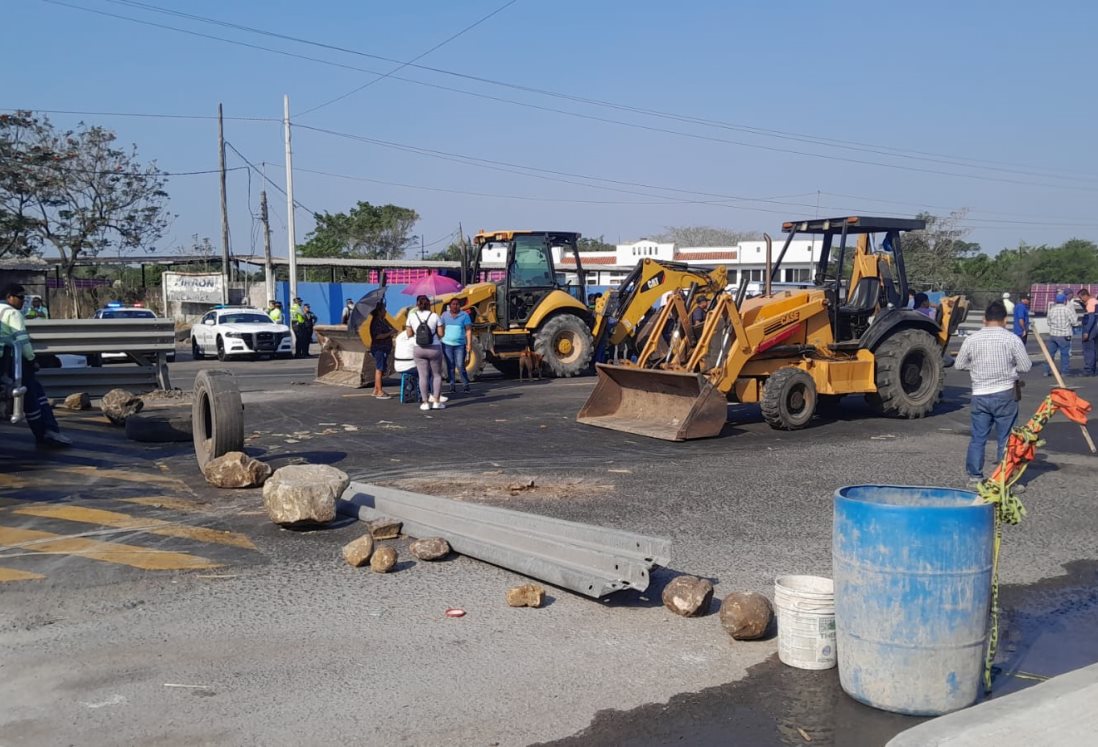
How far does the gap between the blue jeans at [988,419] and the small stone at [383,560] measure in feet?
19.0

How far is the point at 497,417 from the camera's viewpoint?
14.5 m

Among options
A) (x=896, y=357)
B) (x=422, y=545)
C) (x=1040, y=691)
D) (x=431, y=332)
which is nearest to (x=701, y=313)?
(x=896, y=357)

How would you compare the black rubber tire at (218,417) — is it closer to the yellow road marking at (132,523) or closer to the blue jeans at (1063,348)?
the yellow road marking at (132,523)

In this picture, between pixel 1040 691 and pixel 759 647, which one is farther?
pixel 759 647

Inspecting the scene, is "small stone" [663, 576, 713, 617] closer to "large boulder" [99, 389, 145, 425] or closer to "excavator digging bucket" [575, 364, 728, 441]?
"excavator digging bucket" [575, 364, 728, 441]

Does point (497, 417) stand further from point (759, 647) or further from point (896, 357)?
point (759, 647)

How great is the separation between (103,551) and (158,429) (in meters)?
5.24

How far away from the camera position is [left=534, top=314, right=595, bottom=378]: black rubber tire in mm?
19938

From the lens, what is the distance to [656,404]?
13172 millimetres

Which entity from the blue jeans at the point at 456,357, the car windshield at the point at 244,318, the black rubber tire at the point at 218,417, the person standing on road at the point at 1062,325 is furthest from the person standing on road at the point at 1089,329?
the car windshield at the point at 244,318

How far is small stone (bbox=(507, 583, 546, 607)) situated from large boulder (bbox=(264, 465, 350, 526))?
7.27ft

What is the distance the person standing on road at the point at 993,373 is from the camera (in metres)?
9.03

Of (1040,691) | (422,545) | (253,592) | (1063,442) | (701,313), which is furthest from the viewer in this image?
(701,313)

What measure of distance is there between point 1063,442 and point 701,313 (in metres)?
4.78
